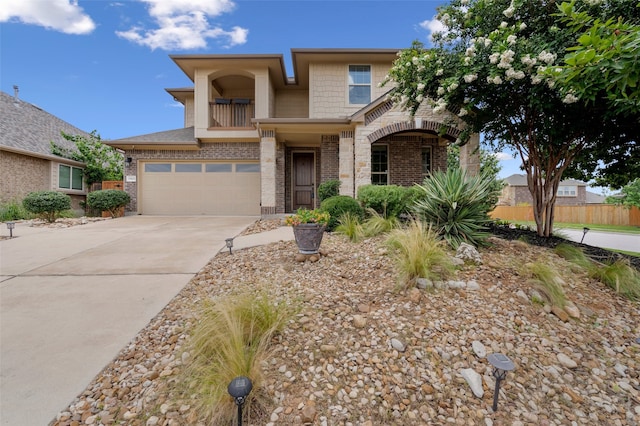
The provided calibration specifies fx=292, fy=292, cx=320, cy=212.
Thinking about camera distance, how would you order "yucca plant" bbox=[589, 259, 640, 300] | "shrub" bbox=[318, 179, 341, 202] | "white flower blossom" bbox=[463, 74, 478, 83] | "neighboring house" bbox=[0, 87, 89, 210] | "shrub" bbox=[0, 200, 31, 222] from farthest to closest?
"neighboring house" bbox=[0, 87, 89, 210]
"shrub" bbox=[0, 200, 31, 222]
"shrub" bbox=[318, 179, 341, 202]
"white flower blossom" bbox=[463, 74, 478, 83]
"yucca plant" bbox=[589, 259, 640, 300]

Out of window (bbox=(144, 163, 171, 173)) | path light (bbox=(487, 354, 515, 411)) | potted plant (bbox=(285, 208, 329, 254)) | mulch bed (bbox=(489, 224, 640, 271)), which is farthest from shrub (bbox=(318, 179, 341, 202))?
path light (bbox=(487, 354, 515, 411))

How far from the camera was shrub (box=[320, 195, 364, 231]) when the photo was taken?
23.0 ft

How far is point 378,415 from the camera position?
180 cm

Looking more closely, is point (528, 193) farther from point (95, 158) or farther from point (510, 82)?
point (95, 158)

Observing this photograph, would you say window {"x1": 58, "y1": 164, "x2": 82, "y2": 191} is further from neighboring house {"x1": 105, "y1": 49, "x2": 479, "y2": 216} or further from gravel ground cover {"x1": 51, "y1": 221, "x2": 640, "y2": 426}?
gravel ground cover {"x1": 51, "y1": 221, "x2": 640, "y2": 426}

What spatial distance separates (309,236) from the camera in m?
4.39

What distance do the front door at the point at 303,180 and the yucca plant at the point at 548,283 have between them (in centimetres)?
925

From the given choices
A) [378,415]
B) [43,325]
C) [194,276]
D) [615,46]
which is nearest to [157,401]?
[378,415]

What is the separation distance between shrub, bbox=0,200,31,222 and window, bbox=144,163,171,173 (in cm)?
459

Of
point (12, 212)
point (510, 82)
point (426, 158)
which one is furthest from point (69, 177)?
point (510, 82)

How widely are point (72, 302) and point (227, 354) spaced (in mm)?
2647

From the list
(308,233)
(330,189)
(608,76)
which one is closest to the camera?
(608,76)

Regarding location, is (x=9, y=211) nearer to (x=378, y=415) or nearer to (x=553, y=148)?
(x=378, y=415)

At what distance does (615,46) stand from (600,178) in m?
7.93
